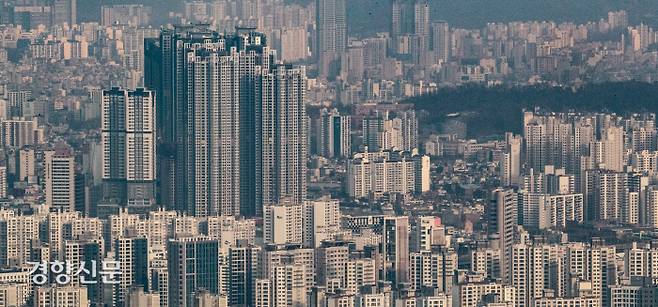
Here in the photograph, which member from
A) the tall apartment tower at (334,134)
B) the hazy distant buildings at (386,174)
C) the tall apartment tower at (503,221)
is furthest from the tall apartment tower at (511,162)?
the tall apartment tower at (334,134)

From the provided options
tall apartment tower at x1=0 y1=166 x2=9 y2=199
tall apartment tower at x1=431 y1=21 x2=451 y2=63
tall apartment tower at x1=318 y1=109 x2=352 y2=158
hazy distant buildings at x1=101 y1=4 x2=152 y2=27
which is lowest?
tall apartment tower at x1=0 y1=166 x2=9 y2=199

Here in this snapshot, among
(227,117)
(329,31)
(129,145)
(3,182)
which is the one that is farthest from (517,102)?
(3,182)

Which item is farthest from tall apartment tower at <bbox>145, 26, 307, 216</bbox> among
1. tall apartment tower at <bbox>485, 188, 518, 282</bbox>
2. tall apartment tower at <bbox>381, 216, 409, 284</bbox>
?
tall apartment tower at <bbox>381, 216, 409, 284</bbox>

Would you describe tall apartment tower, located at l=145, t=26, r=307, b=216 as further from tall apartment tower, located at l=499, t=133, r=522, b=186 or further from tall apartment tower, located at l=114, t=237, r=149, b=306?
tall apartment tower, located at l=114, t=237, r=149, b=306

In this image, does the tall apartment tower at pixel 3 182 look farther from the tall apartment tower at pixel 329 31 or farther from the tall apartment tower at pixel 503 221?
the tall apartment tower at pixel 329 31

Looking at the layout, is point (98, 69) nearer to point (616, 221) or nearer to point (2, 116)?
point (2, 116)

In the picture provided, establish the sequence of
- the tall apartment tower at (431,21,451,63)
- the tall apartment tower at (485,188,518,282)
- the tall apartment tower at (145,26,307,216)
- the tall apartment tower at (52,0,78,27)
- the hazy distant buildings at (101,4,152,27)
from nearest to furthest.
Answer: the tall apartment tower at (485,188,518,282) < the tall apartment tower at (145,26,307,216) < the hazy distant buildings at (101,4,152,27) < the tall apartment tower at (52,0,78,27) < the tall apartment tower at (431,21,451,63)
